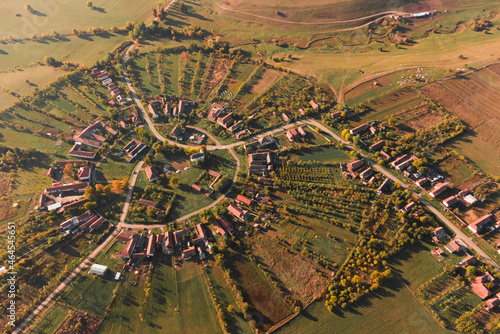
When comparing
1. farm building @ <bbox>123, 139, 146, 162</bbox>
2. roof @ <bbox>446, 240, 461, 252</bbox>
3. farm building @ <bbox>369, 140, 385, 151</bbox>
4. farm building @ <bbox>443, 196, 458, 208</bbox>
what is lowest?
roof @ <bbox>446, 240, 461, 252</bbox>

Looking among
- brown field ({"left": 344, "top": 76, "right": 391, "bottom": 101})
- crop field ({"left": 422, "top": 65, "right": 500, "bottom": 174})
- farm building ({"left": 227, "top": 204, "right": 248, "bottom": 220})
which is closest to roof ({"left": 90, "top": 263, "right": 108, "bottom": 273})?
farm building ({"left": 227, "top": 204, "right": 248, "bottom": 220})

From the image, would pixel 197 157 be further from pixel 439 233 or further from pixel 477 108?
pixel 477 108

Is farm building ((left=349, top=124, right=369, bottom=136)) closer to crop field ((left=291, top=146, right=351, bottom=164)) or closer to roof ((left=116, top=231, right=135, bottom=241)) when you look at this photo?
crop field ((left=291, top=146, right=351, bottom=164))

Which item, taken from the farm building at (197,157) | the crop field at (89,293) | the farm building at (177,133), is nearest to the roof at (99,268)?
the crop field at (89,293)

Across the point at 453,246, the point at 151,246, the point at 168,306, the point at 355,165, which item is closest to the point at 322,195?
the point at 355,165

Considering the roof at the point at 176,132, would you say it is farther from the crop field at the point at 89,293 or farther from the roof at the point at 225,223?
the crop field at the point at 89,293
